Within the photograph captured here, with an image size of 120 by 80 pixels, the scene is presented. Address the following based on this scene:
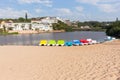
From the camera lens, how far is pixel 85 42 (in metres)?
39.5

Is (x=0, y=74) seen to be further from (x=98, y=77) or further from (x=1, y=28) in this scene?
(x=1, y=28)

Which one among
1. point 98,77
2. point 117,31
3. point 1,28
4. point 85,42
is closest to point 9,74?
point 98,77

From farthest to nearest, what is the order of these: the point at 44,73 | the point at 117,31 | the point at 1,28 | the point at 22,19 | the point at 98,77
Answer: the point at 22,19, the point at 1,28, the point at 117,31, the point at 44,73, the point at 98,77

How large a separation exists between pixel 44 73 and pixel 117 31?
73945 mm

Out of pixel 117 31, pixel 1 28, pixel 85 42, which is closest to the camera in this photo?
pixel 85 42

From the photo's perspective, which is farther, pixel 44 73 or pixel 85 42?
pixel 85 42

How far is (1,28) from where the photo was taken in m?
141

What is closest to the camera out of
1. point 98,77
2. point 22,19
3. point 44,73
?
point 98,77

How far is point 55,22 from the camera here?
194 metres

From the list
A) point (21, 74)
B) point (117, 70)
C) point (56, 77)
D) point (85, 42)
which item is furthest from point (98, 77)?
point (85, 42)

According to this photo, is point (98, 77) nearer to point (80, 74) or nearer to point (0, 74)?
point (80, 74)

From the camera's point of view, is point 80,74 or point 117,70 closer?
point 117,70

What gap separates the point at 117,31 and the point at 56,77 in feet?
246

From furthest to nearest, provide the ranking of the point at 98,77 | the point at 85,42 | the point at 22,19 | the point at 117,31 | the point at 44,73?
the point at 22,19 → the point at 117,31 → the point at 85,42 → the point at 44,73 → the point at 98,77
